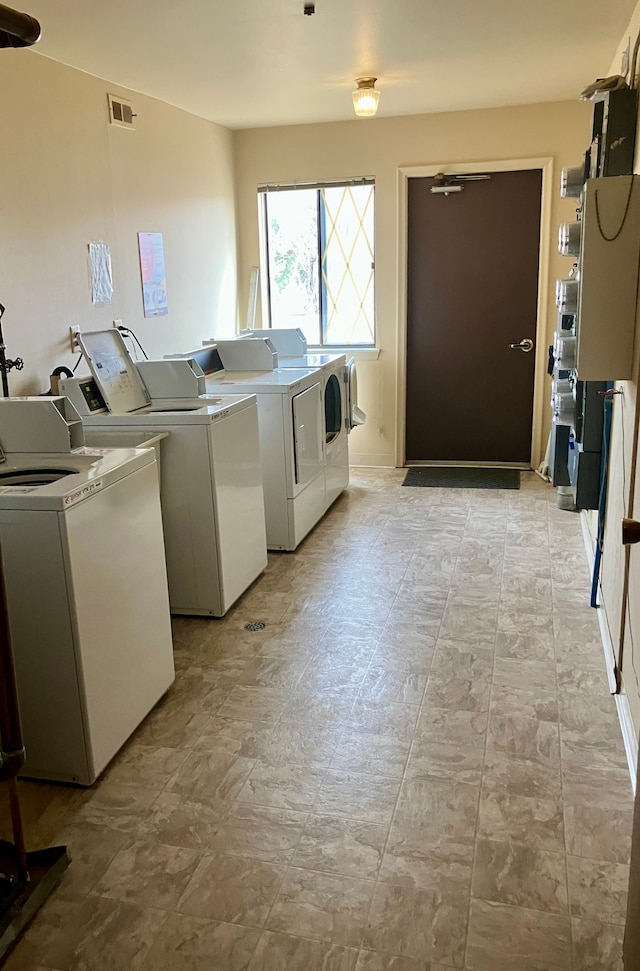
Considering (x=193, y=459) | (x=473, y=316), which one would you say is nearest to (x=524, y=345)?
(x=473, y=316)

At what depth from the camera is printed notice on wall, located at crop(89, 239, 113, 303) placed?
367 cm

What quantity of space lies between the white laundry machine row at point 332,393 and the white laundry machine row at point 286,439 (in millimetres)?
173

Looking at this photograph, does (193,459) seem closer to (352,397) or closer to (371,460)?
(352,397)

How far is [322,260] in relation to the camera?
18.2ft

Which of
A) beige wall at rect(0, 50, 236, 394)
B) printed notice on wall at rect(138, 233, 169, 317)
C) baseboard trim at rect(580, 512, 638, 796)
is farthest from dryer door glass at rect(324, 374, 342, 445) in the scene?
baseboard trim at rect(580, 512, 638, 796)

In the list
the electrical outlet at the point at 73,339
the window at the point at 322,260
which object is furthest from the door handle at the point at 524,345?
the electrical outlet at the point at 73,339

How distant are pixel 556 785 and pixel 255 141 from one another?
4673mm

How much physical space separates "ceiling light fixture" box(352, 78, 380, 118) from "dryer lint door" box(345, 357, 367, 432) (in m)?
1.49

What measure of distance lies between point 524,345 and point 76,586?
158 inches

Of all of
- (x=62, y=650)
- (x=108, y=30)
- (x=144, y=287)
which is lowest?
(x=62, y=650)

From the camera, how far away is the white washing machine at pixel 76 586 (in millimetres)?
2084

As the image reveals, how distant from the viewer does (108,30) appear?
303cm

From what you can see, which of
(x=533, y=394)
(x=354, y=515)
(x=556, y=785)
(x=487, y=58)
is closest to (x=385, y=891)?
(x=556, y=785)

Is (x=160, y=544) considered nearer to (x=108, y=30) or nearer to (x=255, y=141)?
(x=108, y=30)
